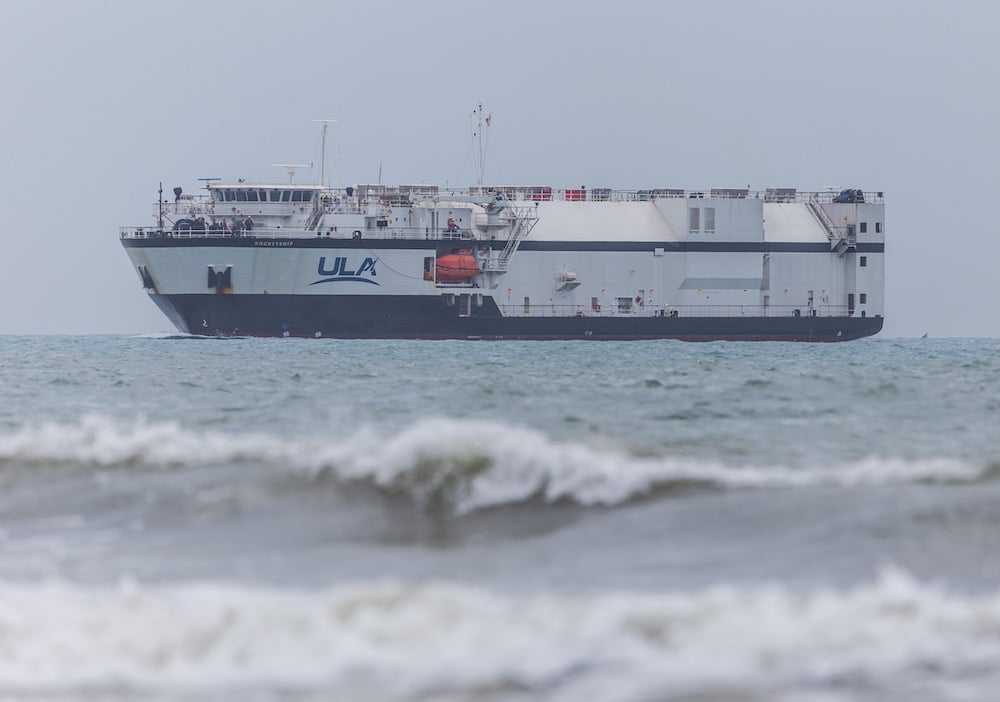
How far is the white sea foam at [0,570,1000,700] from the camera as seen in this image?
915 centimetres

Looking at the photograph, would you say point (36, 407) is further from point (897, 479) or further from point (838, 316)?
point (838, 316)

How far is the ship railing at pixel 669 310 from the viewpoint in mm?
71062

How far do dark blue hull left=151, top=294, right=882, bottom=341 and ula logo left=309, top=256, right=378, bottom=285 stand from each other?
92 cm

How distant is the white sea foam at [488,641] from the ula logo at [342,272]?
5740cm

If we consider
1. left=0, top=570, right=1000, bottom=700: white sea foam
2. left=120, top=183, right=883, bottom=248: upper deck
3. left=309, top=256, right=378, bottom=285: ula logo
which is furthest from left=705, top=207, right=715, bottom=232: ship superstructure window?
left=0, top=570, right=1000, bottom=700: white sea foam

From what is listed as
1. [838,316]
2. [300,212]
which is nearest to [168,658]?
[300,212]

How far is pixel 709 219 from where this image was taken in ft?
243

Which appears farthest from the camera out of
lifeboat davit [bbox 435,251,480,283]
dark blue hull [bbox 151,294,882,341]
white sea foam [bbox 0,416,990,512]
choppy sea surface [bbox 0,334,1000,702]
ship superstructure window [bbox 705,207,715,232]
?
ship superstructure window [bbox 705,207,715,232]

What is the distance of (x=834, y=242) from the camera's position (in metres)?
76.9

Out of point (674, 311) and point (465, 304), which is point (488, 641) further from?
point (674, 311)

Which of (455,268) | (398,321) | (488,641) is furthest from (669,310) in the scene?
(488,641)

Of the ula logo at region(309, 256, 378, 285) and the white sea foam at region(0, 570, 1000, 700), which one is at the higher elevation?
the ula logo at region(309, 256, 378, 285)

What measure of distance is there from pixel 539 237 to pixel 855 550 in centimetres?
6037

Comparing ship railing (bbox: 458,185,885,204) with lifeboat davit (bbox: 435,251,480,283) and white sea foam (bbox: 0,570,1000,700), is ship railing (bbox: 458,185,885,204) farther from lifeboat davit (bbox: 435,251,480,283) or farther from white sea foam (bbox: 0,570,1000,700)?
white sea foam (bbox: 0,570,1000,700)
